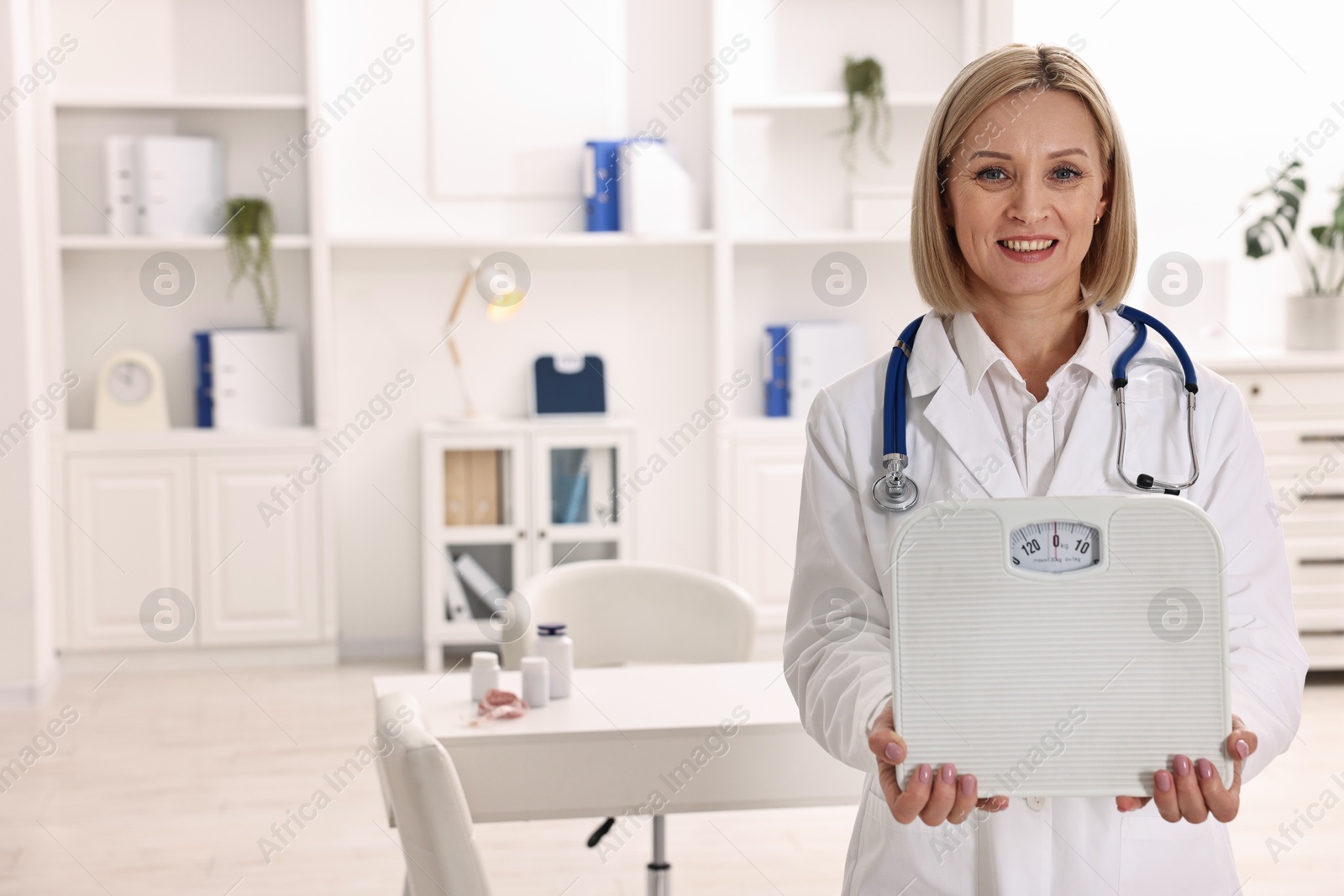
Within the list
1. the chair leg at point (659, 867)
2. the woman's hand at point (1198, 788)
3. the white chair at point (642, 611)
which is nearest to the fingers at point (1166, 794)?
the woman's hand at point (1198, 788)

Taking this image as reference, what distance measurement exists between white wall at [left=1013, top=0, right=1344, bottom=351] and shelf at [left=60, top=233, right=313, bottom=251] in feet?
9.60

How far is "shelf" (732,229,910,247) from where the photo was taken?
462 centimetres

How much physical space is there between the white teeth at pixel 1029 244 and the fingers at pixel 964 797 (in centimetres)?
53

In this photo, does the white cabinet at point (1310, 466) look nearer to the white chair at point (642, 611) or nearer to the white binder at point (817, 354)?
the white binder at point (817, 354)

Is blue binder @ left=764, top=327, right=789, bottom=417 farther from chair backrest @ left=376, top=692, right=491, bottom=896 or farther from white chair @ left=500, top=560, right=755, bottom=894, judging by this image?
chair backrest @ left=376, top=692, right=491, bottom=896

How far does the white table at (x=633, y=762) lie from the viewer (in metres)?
1.85

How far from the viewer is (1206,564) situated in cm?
99

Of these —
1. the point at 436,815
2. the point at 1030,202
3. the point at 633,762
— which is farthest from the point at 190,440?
the point at 1030,202

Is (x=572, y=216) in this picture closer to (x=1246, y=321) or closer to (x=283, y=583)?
(x=283, y=583)

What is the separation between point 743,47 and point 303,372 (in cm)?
209

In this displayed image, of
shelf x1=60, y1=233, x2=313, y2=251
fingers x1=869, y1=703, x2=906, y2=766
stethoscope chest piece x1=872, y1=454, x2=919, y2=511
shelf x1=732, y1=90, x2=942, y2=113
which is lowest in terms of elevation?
fingers x1=869, y1=703, x2=906, y2=766

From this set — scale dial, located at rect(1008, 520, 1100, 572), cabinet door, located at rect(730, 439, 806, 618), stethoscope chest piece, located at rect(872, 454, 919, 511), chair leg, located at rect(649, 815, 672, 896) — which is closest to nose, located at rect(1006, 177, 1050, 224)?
stethoscope chest piece, located at rect(872, 454, 919, 511)

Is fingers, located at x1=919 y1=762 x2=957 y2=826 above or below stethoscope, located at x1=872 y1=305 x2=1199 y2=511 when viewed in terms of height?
below

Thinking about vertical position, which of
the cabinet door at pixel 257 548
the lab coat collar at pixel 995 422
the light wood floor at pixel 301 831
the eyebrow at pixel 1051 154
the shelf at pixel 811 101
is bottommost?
the light wood floor at pixel 301 831
